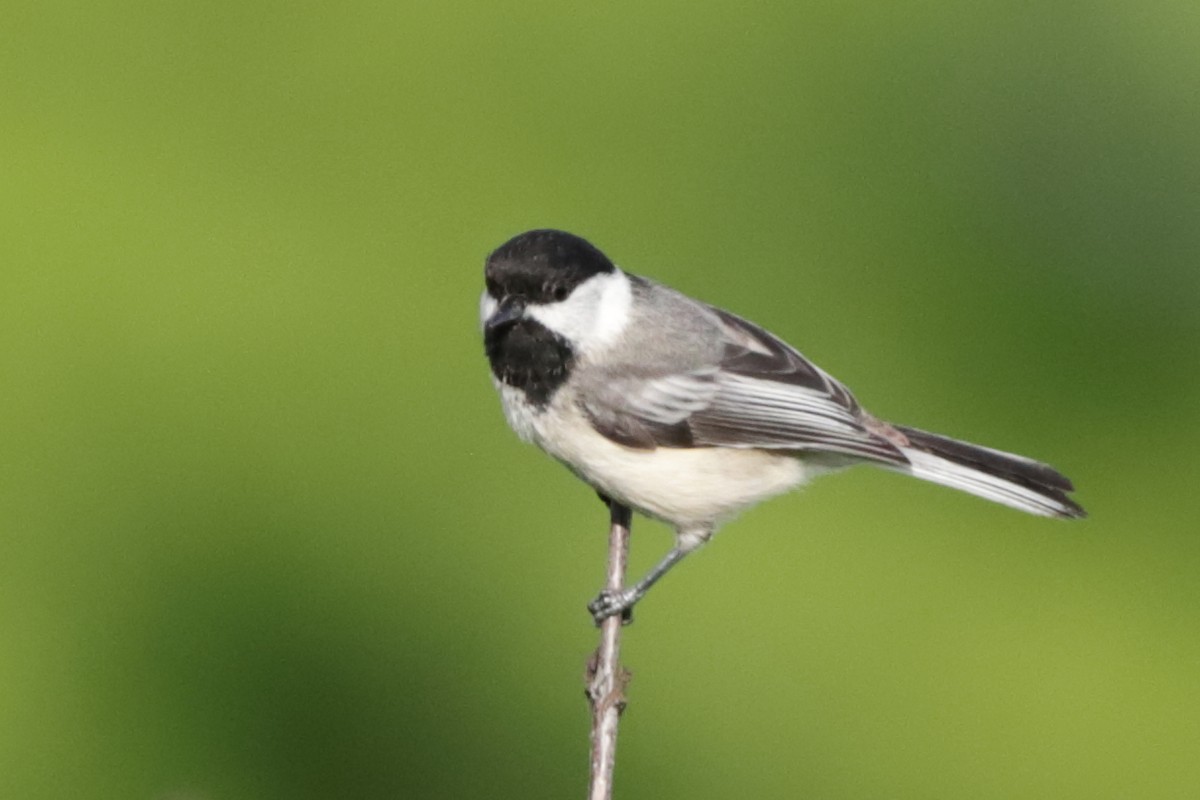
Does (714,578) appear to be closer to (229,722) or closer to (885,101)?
(229,722)

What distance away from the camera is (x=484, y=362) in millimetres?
3053

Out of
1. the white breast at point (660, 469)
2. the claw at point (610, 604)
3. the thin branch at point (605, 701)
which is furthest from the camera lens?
the white breast at point (660, 469)

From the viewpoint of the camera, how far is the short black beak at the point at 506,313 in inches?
83.6

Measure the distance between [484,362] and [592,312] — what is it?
86 cm

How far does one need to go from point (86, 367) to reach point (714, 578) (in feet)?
3.96

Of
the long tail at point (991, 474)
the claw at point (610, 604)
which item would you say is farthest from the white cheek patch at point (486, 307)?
the long tail at point (991, 474)

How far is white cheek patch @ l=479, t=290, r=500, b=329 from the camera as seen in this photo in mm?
2160

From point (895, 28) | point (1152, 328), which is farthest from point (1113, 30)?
point (1152, 328)

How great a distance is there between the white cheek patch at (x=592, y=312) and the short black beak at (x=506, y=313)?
0.8 inches

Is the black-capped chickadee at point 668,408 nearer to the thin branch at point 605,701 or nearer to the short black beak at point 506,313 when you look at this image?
the short black beak at point 506,313

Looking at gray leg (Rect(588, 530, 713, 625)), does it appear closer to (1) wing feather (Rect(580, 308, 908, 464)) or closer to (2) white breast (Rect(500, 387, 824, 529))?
(2) white breast (Rect(500, 387, 824, 529))

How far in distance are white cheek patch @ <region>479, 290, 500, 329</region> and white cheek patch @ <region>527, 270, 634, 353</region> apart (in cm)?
5

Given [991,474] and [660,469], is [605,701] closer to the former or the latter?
[660,469]

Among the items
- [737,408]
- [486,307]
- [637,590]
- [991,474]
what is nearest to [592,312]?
[486,307]
